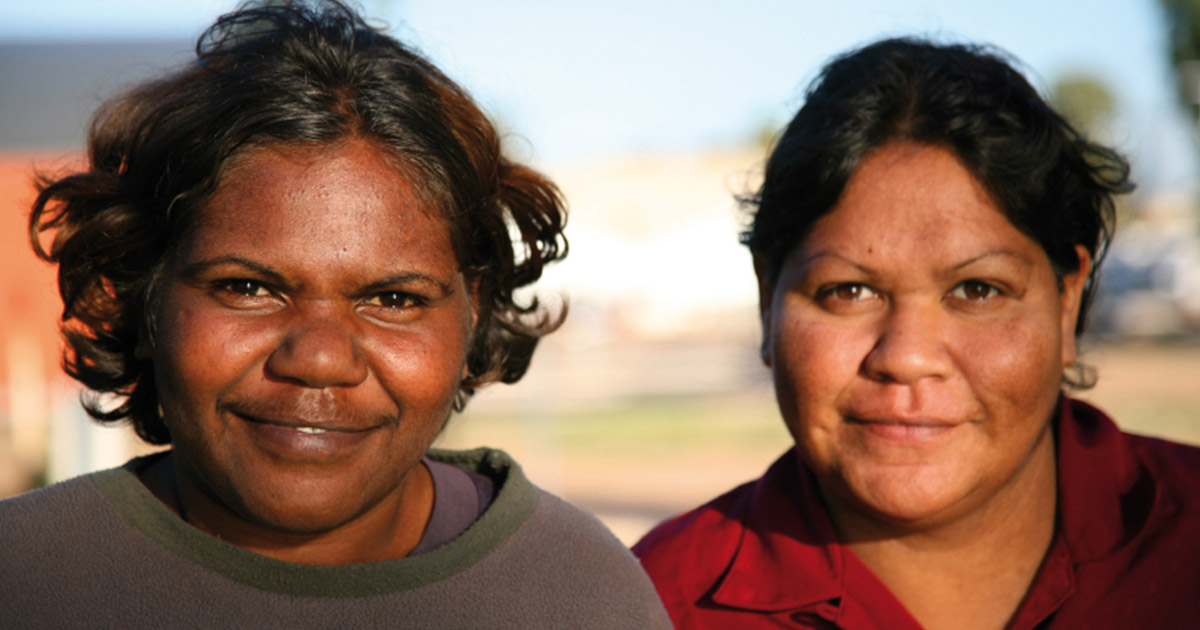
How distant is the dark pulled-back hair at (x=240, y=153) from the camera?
1.90 meters

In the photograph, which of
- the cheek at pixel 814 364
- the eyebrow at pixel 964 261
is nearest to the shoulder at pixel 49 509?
the cheek at pixel 814 364

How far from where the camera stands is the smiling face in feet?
7.27

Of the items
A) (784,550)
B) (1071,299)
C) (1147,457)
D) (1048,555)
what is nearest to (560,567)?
(784,550)

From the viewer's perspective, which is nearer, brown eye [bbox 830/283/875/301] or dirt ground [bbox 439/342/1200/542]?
brown eye [bbox 830/283/875/301]

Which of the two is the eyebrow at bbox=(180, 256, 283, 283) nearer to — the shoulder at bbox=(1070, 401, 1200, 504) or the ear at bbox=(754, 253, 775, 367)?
the ear at bbox=(754, 253, 775, 367)

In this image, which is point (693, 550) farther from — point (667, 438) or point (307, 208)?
point (667, 438)

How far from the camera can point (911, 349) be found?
2197 mm

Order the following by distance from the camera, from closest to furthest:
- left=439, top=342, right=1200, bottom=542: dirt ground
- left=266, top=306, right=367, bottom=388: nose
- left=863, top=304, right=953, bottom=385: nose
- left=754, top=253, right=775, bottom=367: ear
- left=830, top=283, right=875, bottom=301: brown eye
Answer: left=266, top=306, right=367, bottom=388: nose, left=863, top=304, right=953, bottom=385: nose, left=830, top=283, right=875, bottom=301: brown eye, left=754, top=253, right=775, bottom=367: ear, left=439, top=342, right=1200, bottom=542: dirt ground

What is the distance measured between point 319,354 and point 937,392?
4.16 feet

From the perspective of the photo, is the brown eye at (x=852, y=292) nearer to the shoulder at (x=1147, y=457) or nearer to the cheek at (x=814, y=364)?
the cheek at (x=814, y=364)

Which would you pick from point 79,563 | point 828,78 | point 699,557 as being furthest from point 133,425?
point 828,78

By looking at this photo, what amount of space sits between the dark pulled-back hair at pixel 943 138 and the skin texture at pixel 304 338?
897mm

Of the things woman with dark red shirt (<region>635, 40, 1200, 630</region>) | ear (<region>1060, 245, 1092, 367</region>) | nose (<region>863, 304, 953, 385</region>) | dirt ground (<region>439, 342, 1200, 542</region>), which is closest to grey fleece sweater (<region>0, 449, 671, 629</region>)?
woman with dark red shirt (<region>635, 40, 1200, 630</region>)

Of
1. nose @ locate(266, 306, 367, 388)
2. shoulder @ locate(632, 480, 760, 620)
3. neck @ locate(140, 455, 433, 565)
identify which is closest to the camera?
nose @ locate(266, 306, 367, 388)
